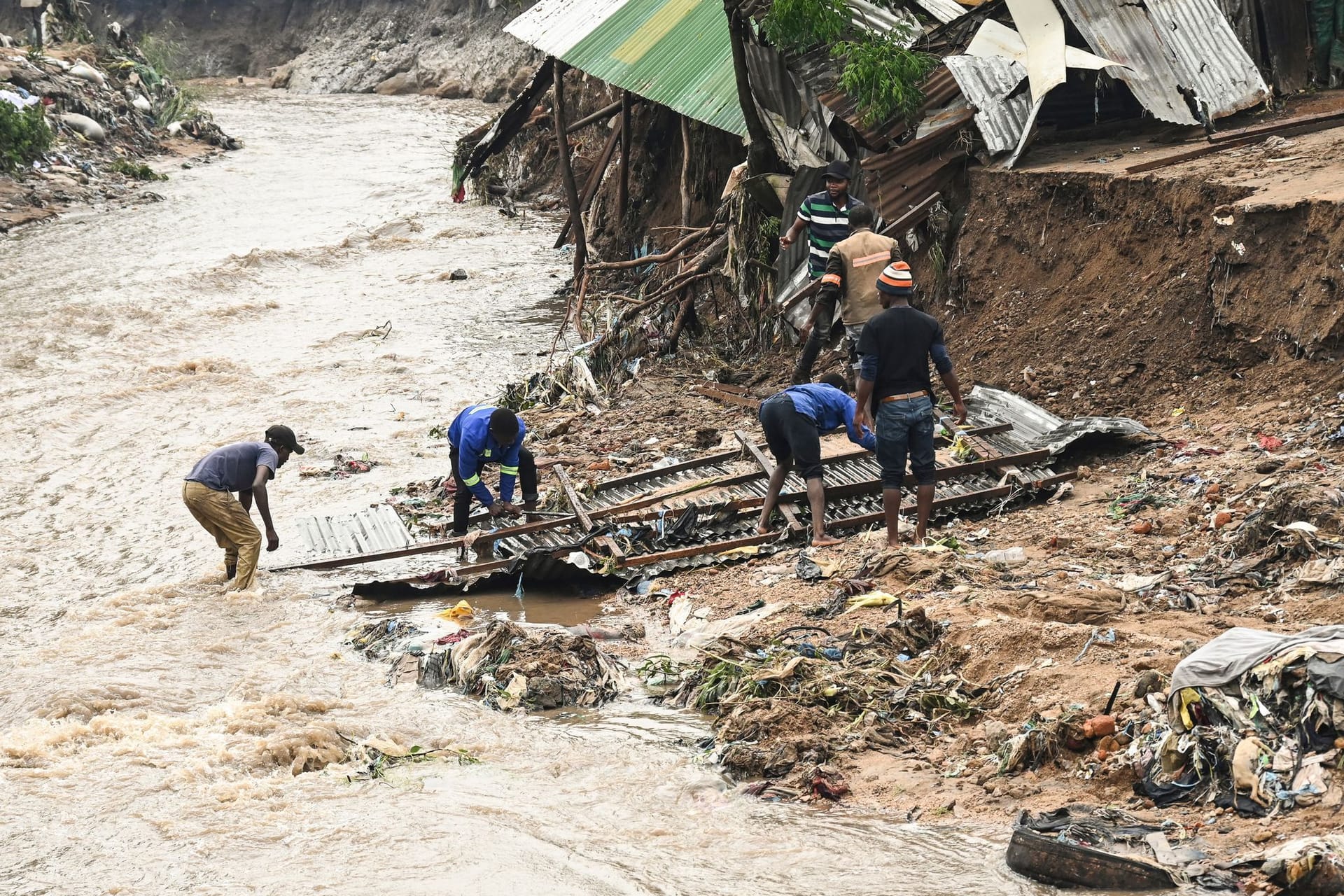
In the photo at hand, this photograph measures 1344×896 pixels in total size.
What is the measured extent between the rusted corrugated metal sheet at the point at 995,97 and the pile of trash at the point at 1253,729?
21.0 feet

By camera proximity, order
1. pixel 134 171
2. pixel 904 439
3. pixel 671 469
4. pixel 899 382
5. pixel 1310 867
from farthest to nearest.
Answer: pixel 134 171, pixel 671 469, pixel 904 439, pixel 899 382, pixel 1310 867

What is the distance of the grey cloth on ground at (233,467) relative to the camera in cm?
816

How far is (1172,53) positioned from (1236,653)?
719 centimetres

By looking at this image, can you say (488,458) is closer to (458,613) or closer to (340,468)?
(458,613)

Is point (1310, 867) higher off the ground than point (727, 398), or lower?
higher

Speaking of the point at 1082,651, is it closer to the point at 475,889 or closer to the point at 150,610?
the point at 475,889

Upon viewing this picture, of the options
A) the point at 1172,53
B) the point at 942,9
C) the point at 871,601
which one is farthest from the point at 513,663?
the point at 942,9

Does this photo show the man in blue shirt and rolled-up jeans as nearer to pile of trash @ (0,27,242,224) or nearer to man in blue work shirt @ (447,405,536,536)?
man in blue work shirt @ (447,405,536,536)

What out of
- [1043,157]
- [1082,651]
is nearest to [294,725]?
[1082,651]

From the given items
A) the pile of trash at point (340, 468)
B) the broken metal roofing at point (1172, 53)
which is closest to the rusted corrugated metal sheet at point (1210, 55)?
the broken metal roofing at point (1172, 53)

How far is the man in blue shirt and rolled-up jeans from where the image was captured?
6863 millimetres

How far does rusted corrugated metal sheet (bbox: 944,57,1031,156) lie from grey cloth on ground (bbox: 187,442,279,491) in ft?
19.2

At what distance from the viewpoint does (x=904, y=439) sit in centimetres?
708

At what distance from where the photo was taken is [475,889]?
466cm
